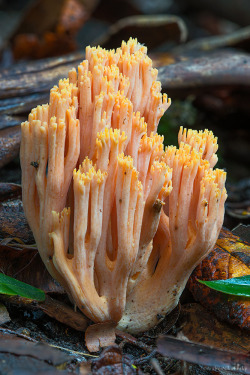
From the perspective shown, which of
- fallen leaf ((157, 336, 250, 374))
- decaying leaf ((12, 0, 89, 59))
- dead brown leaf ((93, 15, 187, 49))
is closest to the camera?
fallen leaf ((157, 336, 250, 374))

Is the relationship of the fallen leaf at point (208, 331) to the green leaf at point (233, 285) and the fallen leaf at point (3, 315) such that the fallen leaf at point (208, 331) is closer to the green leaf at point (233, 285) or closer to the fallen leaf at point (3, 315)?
the green leaf at point (233, 285)

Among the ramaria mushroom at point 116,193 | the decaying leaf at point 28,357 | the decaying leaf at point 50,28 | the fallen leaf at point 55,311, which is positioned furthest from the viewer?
the decaying leaf at point 50,28

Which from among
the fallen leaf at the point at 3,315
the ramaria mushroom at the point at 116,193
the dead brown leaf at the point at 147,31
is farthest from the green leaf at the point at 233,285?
the dead brown leaf at the point at 147,31

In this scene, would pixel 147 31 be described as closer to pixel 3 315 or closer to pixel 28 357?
pixel 3 315

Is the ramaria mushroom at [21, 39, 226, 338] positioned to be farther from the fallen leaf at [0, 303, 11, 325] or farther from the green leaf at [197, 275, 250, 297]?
the fallen leaf at [0, 303, 11, 325]

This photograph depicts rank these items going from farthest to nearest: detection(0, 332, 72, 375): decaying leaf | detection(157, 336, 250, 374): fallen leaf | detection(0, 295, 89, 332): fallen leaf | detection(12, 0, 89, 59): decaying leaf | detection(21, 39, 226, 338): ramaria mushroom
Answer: detection(12, 0, 89, 59): decaying leaf, detection(0, 295, 89, 332): fallen leaf, detection(21, 39, 226, 338): ramaria mushroom, detection(157, 336, 250, 374): fallen leaf, detection(0, 332, 72, 375): decaying leaf

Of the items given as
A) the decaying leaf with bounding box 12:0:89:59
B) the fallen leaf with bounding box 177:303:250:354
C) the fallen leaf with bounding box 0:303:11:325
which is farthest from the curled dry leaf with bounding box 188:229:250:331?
the decaying leaf with bounding box 12:0:89:59
